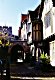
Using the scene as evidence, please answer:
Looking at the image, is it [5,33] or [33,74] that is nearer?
[33,74]

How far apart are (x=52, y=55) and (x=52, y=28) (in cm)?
308

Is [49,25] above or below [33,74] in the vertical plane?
above

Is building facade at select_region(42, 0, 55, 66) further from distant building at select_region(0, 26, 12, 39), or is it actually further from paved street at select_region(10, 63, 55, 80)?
distant building at select_region(0, 26, 12, 39)

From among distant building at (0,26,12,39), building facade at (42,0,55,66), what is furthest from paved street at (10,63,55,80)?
distant building at (0,26,12,39)

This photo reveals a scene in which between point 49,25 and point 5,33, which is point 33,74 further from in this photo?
point 5,33

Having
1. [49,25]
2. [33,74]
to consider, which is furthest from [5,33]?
[33,74]

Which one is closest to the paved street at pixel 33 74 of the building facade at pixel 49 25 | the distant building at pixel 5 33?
the building facade at pixel 49 25

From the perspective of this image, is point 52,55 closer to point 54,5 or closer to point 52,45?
point 52,45

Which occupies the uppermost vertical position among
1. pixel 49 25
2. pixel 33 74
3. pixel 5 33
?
pixel 5 33

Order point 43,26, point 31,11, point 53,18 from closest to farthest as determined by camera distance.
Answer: point 53,18 < point 43,26 < point 31,11

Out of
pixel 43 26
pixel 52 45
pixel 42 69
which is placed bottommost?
pixel 42 69

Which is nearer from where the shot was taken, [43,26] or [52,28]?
[52,28]

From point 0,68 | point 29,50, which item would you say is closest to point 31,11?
point 29,50

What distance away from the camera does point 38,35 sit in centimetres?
3750
